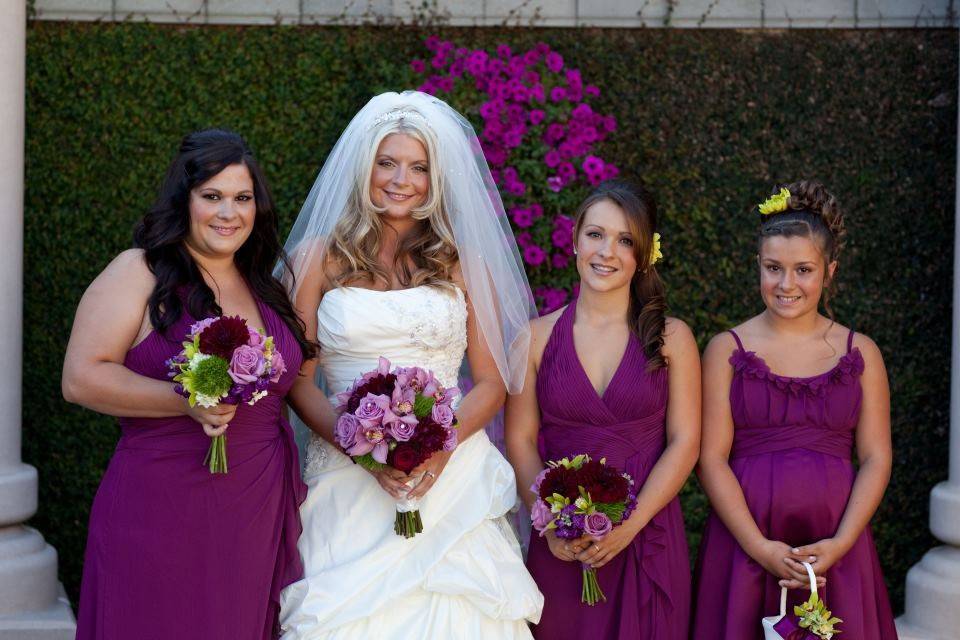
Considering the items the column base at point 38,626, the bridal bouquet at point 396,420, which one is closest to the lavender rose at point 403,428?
the bridal bouquet at point 396,420

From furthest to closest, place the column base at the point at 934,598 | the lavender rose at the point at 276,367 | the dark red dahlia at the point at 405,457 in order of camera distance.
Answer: the column base at the point at 934,598, the dark red dahlia at the point at 405,457, the lavender rose at the point at 276,367

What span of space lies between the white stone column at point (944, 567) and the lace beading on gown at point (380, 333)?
9.60 feet

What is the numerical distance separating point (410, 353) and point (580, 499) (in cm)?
89

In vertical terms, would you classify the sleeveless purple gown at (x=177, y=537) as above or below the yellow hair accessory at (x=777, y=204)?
below

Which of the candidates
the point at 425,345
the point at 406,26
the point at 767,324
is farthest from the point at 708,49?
the point at 425,345

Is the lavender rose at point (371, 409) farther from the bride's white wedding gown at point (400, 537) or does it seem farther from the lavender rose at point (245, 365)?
the bride's white wedding gown at point (400, 537)

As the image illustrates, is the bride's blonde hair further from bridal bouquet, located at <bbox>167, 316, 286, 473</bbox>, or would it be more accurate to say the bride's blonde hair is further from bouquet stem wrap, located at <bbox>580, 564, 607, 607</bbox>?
bouquet stem wrap, located at <bbox>580, 564, 607, 607</bbox>

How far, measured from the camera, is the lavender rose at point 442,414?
3.88 meters

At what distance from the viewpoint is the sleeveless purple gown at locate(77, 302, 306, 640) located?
384cm

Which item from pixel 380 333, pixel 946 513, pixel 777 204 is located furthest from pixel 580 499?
pixel 946 513

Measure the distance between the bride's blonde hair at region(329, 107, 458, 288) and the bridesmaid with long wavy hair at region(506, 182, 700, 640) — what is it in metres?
0.53

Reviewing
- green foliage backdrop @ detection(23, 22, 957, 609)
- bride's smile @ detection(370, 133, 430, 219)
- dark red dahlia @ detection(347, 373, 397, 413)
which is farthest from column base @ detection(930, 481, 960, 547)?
dark red dahlia @ detection(347, 373, 397, 413)

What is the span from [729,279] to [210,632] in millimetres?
3871

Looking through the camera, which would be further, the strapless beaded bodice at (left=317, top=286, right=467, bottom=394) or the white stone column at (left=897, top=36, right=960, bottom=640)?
the white stone column at (left=897, top=36, right=960, bottom=640)
